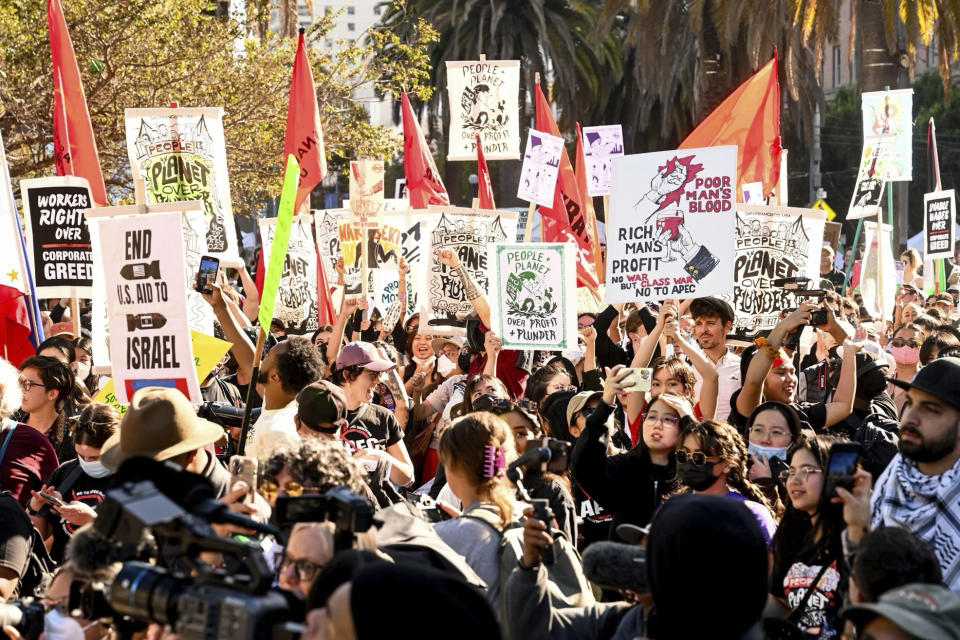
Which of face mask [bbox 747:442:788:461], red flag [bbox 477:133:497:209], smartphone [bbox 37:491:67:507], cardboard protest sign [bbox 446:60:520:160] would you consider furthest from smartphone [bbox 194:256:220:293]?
cardboard protest sign [bbox 446:60:520:160]

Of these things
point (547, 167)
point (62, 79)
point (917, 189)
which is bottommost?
point (917, 189)

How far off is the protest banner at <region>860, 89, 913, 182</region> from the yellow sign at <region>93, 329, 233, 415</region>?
1018cm

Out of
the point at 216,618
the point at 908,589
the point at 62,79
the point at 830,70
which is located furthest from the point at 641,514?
the point at 830,70

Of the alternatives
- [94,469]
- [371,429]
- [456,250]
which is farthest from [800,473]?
[456,250]

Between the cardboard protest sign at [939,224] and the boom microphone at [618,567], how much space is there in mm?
13663

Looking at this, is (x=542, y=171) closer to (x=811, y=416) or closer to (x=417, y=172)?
(x=417, y=172)

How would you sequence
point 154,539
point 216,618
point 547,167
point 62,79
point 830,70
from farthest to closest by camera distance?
point 830,70
point 547,167
point 62,79
point 154,539
point 216,618

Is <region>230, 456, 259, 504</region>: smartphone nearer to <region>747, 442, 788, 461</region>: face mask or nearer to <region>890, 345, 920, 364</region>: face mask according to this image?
<region>747, 442, 788, 461</region>: face mask

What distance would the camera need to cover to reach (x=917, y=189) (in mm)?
45000

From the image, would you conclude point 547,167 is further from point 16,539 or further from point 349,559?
point 349,559

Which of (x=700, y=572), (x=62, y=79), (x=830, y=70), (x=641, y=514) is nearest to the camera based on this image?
(x=700, y=572)

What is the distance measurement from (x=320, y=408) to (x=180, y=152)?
4.47m

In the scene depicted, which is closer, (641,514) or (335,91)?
(641,514)

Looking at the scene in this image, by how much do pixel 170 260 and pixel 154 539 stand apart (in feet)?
12.6
